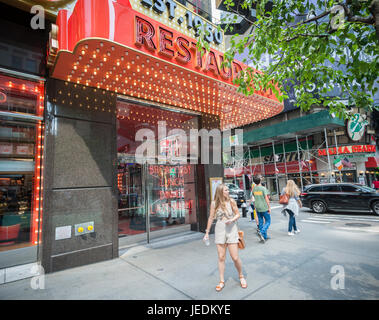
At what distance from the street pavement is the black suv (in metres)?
5.72

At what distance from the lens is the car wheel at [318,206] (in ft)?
40.4

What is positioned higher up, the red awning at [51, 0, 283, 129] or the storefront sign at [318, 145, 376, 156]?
the red awning at [51, 0, 283, 129]

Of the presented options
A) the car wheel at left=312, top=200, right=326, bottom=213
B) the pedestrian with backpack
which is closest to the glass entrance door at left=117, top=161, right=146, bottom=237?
the pedestrian with backpack

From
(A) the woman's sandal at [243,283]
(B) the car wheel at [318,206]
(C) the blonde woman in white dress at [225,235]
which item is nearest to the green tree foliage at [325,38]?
(C) the blonde woman in white dress at [225,235]

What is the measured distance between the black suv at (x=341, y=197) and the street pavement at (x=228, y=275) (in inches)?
225

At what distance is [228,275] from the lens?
415 centimetres

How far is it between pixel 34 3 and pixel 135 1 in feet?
7.26

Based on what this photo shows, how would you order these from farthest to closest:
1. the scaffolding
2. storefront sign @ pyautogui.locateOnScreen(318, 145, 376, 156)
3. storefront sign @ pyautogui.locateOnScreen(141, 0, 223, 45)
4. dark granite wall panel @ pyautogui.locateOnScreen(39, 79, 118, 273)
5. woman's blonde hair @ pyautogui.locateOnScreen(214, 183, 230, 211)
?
the scaffolding → storefront sign @ pyautogui.locateOnScreen(318, 145, 376, 156) → storefront sign @ pyautogui.locateOnScreen(141, 0, 223, 45) → dark granite wall panel @ pyautogui.locateOnScreen(39, 79, 118, 273) → woman's blonde hair @ pyautogui.locateOnScreen(214, 183, 230, 211)

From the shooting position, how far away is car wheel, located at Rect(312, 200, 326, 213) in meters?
12.3

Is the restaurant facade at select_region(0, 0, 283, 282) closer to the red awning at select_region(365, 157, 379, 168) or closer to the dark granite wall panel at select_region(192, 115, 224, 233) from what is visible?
the dark granite wall panel at select_region(192, 115, 224, 233)

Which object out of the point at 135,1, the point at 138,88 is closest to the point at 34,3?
the point at 135,1

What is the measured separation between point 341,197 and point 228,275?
10663mm

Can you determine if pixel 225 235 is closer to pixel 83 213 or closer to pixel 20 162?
pixel 83 213

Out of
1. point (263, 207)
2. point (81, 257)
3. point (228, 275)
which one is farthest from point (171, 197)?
point (228, 275)
